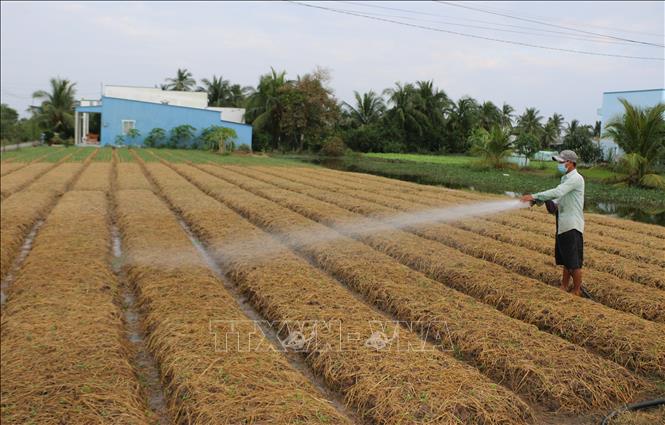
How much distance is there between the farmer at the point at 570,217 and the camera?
628cm

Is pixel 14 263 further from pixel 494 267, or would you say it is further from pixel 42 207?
pixel 494 267

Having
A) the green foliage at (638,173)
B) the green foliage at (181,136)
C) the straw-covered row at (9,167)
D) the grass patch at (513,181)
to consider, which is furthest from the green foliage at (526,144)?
the green foliage at (181,136)

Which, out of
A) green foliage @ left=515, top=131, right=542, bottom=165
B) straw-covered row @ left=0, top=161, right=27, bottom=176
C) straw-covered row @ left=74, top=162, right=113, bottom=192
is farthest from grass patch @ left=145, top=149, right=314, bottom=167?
green foliage @ left=515, top=131, right=542, bottom=165

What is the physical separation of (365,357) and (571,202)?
3334 mm

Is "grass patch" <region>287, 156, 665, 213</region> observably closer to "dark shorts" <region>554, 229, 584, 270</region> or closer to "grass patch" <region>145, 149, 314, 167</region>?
"grass patch" <region>145, 149, 314, 167</region>

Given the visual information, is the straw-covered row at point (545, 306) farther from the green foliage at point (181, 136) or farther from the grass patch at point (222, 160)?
the green foliage at point (181, 136)

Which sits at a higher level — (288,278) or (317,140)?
(317,140)

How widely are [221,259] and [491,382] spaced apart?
481 centimetres

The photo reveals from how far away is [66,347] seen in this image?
4.47 metres

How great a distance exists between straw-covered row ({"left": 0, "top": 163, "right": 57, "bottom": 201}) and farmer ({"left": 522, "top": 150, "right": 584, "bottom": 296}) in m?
12.2

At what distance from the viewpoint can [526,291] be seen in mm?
6359

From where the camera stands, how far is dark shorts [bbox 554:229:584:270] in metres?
6.30

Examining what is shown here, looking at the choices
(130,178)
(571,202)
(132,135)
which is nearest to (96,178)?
(130,178)

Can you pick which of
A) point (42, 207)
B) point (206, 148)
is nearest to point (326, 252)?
point (42, 207)
